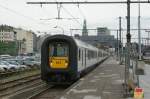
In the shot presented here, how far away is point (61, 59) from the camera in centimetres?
2683

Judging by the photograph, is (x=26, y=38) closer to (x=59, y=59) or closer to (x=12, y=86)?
(x=12, y=86)

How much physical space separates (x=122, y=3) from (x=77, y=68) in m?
5.29

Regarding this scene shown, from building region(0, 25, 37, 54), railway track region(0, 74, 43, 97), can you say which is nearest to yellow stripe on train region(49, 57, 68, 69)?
railway track region(0, 74, 43, 97)

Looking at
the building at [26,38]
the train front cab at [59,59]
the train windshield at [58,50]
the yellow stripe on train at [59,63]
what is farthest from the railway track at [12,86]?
the building at [26,38]

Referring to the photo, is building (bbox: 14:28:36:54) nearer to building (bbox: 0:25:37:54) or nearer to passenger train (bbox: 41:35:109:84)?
building (bbox: 0:25:37:54)

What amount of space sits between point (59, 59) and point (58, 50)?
0.55 meters

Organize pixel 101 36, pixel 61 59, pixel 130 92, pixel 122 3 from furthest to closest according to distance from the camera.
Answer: pixel 101 36 < pixel 122 3 < pixel 61 59 < pixel 130 92

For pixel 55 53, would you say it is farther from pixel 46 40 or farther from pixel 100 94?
pixel 100 94

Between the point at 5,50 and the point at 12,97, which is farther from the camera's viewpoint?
the point at 5,50

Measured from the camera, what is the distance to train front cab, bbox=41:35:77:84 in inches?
1058

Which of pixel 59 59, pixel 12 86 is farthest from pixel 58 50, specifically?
pixel 12 86

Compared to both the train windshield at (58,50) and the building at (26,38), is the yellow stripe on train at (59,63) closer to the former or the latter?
the train windshield at (58,50)

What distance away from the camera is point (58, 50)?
27047 millimetres

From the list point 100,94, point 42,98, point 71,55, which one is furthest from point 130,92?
point 71,55
